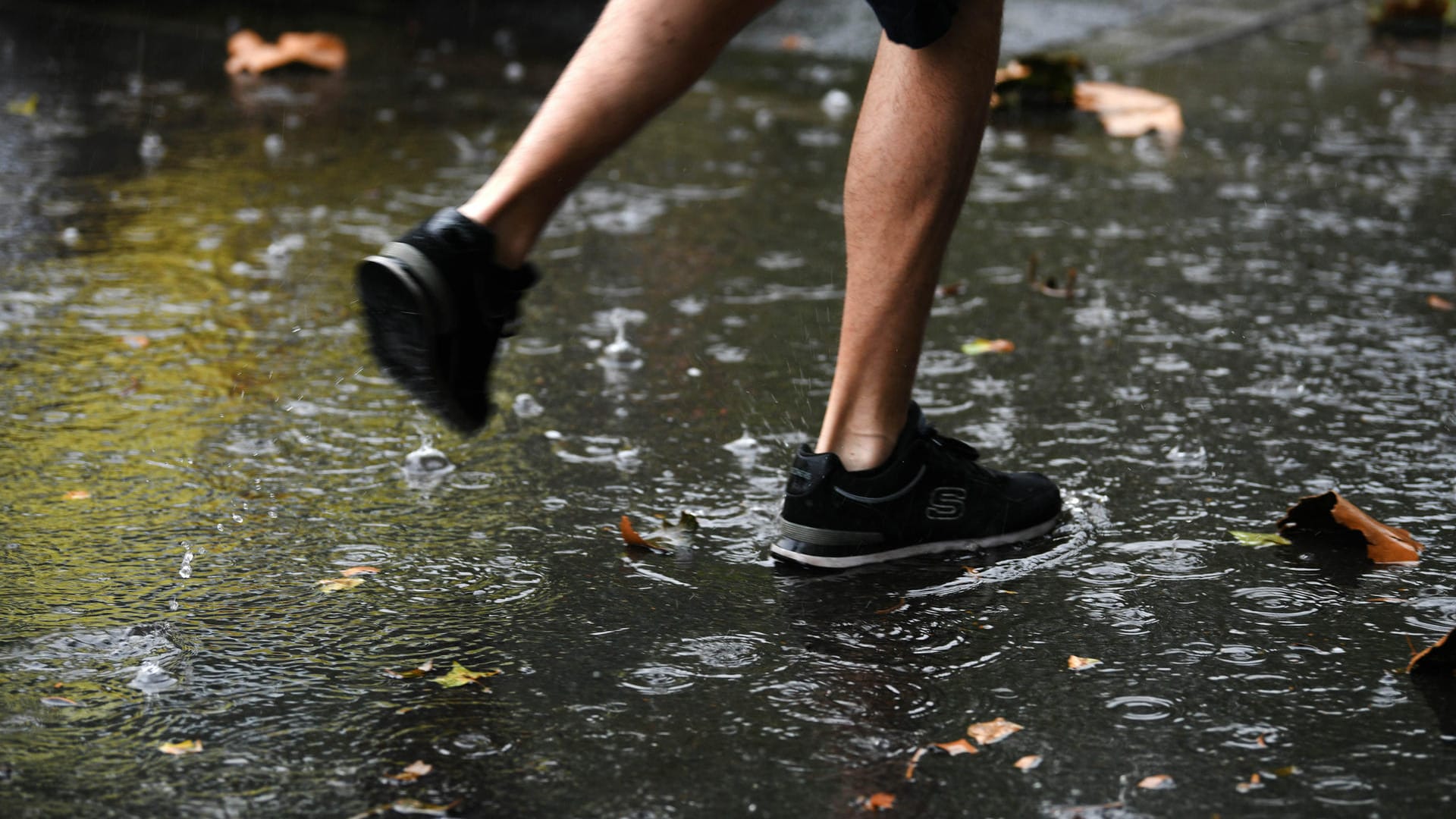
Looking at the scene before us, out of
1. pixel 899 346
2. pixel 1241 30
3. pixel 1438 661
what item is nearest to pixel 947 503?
pixel 899 346

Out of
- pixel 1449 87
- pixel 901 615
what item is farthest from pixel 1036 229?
pixel 1449 87

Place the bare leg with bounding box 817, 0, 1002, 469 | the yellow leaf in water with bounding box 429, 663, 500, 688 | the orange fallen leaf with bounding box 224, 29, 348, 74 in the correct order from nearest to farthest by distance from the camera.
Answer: the yellow leaf in water with bounding box 429, 663, 500, 688 → the bare leg with bounding box 817, 0, 1002, 469 → the orange fallen leaf with bounding box 224, 29, 348, 74

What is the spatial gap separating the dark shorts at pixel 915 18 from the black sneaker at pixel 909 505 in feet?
1.72

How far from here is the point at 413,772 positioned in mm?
1512

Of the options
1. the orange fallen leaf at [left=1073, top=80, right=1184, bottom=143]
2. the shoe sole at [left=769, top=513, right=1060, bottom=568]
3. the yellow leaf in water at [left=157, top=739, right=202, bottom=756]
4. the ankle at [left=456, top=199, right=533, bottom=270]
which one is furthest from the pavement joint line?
the yellow leaf in water at [left=157, top=739, right=202, bottom=756]

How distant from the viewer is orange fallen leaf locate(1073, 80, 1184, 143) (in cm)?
539

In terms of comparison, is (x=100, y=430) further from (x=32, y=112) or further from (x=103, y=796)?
(x=32, y=112)

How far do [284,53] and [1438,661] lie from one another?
563 centimetres

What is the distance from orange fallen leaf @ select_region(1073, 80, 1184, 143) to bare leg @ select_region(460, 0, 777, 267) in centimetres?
369

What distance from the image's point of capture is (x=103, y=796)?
1.44 m

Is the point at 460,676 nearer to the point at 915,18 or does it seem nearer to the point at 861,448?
the point at 861,448

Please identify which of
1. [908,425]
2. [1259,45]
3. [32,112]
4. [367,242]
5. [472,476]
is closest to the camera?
[908,425]

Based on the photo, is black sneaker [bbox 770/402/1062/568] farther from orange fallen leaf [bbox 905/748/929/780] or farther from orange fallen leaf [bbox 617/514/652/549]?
orange fallen leaf [bbox 905/748/929/780]

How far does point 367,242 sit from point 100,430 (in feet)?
4.49
